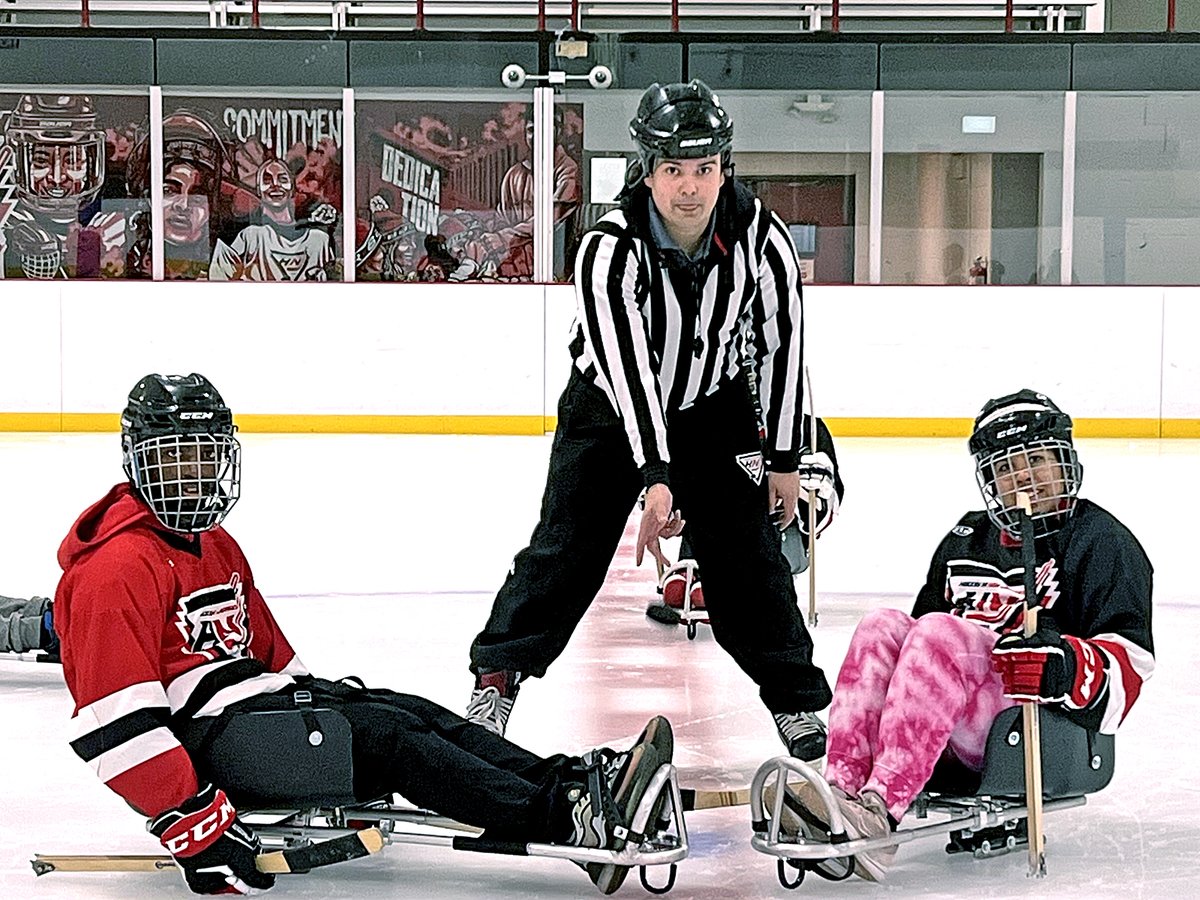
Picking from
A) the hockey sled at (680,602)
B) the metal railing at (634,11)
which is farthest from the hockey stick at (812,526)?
the metal railing at (634,11)

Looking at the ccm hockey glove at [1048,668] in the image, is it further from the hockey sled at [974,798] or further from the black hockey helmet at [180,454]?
the black hockey helmet at [180,454]

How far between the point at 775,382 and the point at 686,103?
1.57 ft

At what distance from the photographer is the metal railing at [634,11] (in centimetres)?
1126

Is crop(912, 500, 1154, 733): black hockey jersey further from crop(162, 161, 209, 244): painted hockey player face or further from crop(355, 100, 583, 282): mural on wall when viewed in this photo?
crop(162, 161, 209, 244): painted hockey player face

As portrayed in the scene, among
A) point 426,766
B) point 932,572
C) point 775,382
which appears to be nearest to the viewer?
point 426,766

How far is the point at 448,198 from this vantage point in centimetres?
1002

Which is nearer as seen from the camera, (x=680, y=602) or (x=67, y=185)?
(x=680, y=602)

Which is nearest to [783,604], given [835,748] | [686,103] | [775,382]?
[775,382]

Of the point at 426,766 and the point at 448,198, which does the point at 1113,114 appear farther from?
the point at 426,766

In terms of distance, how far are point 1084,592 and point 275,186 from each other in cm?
791

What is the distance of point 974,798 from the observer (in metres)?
2.58

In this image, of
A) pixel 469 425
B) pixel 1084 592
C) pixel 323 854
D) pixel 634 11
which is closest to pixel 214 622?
pixel 323 854

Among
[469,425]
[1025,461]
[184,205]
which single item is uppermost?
[184,205]

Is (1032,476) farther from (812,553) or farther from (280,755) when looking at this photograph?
(812,553)
